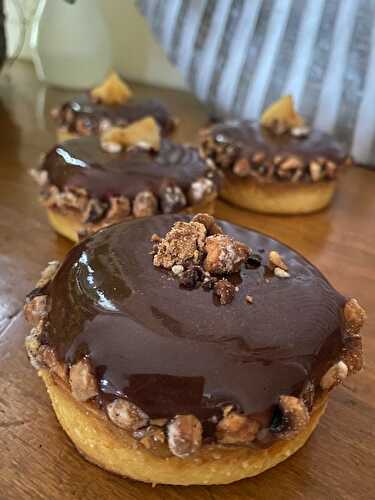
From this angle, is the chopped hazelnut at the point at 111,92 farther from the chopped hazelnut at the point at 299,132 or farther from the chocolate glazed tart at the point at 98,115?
the chopped hazelnut at the point at 299,132

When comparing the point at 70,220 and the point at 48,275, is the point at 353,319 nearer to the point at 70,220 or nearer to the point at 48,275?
the point at 48,275

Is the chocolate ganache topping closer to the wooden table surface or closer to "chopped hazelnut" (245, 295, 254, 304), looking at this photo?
the wooden table surface

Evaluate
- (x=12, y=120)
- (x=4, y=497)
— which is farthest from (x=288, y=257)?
(x=12, y=120)

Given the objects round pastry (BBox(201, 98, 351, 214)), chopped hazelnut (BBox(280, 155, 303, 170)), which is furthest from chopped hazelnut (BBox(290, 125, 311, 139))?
chopped hazelnut (BBox(280, 155, 303, 170))

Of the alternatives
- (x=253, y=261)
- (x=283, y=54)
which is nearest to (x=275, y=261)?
(x=253, y=261)

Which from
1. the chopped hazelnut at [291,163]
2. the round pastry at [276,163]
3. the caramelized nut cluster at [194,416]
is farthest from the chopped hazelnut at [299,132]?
the caramelized nut cluster at [194,416]

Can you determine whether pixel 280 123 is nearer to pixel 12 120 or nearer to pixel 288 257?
pixel 288 257
